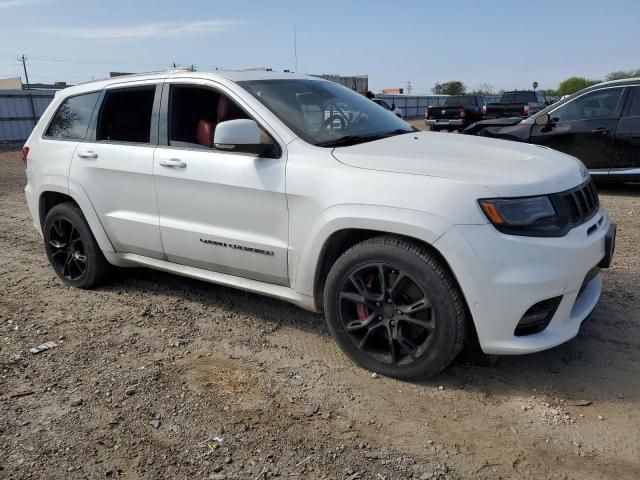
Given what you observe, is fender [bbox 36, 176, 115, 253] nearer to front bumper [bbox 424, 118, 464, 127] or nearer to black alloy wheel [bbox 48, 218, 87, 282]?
black alloy wheel [bbox 48, 218, 87, 282]

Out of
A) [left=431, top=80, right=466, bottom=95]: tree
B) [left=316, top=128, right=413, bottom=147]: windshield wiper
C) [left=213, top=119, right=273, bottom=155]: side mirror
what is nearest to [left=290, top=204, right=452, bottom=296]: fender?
[left=316, top=128, right=413, bottom=147]: windshield wiper

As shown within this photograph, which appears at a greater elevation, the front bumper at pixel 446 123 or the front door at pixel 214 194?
the front door at pixel 214 194

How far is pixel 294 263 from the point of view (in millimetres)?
3551

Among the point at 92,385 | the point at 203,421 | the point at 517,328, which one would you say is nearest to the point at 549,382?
the point at 517,328

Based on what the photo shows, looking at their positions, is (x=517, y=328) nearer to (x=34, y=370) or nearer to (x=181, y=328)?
(x=181, y=328)

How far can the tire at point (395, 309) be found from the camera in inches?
120

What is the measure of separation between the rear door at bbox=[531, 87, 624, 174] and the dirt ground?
4517 mm

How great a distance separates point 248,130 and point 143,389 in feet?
5.45

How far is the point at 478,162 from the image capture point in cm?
320

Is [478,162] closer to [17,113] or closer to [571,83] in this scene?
[17,113]

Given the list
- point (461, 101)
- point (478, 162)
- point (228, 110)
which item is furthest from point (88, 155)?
point (461, 101)

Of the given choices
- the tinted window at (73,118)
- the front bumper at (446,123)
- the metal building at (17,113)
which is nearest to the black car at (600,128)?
the tinted window at (73,118)

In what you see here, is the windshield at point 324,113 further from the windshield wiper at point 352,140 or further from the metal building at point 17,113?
the metal building at point 17,113

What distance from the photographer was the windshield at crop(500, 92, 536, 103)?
21.3 m
